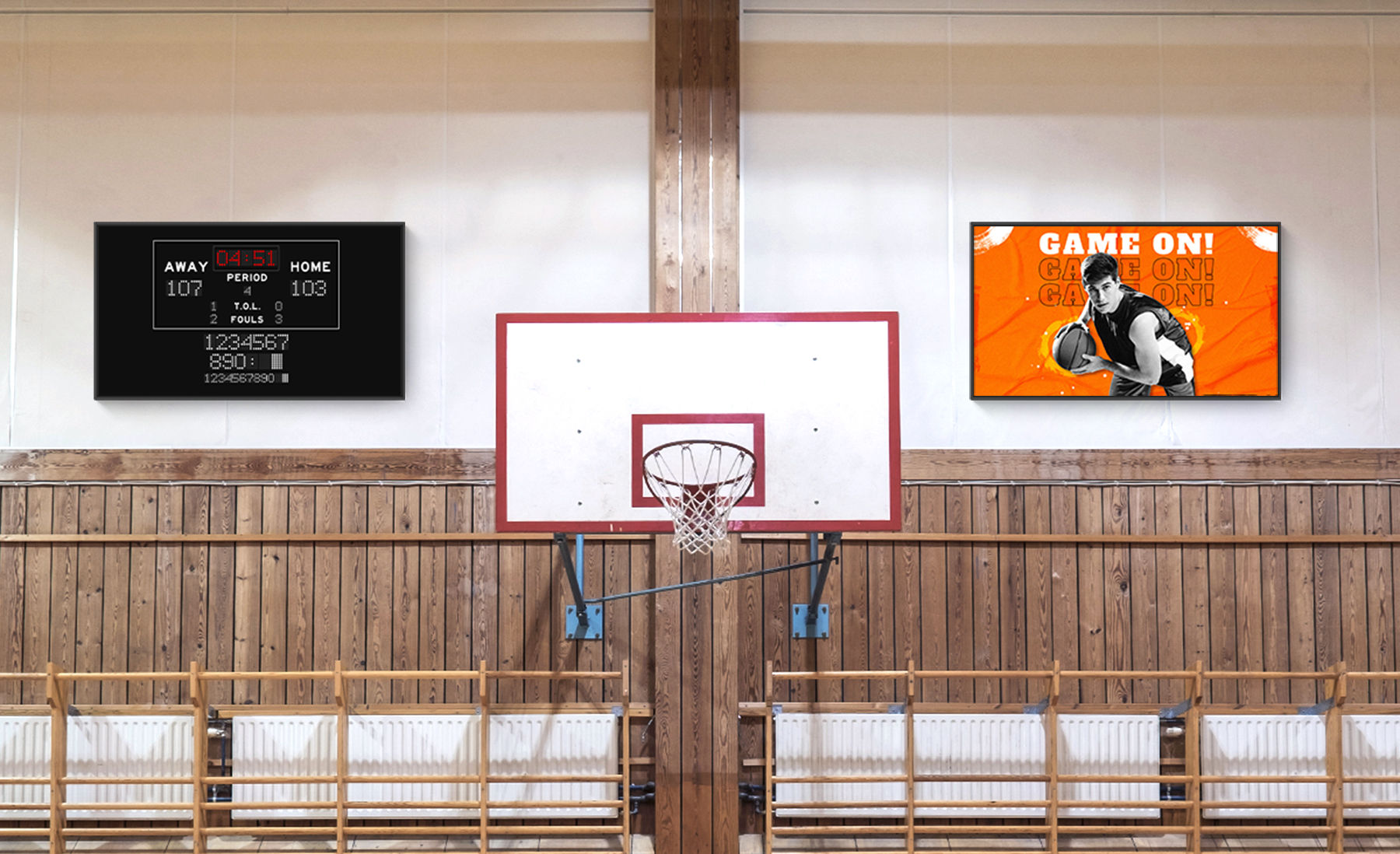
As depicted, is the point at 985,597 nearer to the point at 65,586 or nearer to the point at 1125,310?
the point at 1125,310

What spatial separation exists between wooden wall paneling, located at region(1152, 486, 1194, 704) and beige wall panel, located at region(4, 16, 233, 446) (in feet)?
18.2

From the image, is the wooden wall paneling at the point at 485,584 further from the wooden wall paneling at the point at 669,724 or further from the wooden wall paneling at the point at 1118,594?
the wooden wall paneling at the point at 1118,594

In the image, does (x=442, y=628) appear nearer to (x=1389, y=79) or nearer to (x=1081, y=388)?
(x=1081, y=388)

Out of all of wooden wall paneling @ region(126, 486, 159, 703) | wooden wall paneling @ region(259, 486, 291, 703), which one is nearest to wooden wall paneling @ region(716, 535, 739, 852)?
wooden wall paneling @ region(259, 486, 291, 703)

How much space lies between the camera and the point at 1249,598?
587 centimetres

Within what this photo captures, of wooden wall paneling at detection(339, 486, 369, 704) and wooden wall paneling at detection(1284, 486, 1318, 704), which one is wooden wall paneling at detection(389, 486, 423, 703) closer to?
wooden wall paneling at detection(339, 486, 369, 704)

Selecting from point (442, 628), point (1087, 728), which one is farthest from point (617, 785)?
point (1087, 728)

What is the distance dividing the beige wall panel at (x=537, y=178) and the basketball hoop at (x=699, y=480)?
1488mm

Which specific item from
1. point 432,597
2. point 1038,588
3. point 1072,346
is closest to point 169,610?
point 432,597

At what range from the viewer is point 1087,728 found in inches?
225

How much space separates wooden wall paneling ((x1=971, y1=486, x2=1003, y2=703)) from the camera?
5.86m

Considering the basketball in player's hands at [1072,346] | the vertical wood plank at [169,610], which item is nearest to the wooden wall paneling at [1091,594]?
the basketball in player's hands at [1072,346]

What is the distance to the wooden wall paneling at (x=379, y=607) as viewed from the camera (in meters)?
5.82

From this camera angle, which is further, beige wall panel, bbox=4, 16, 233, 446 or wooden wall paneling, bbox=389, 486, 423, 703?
beige wall panel, bbox=4, 16, 233, 446
